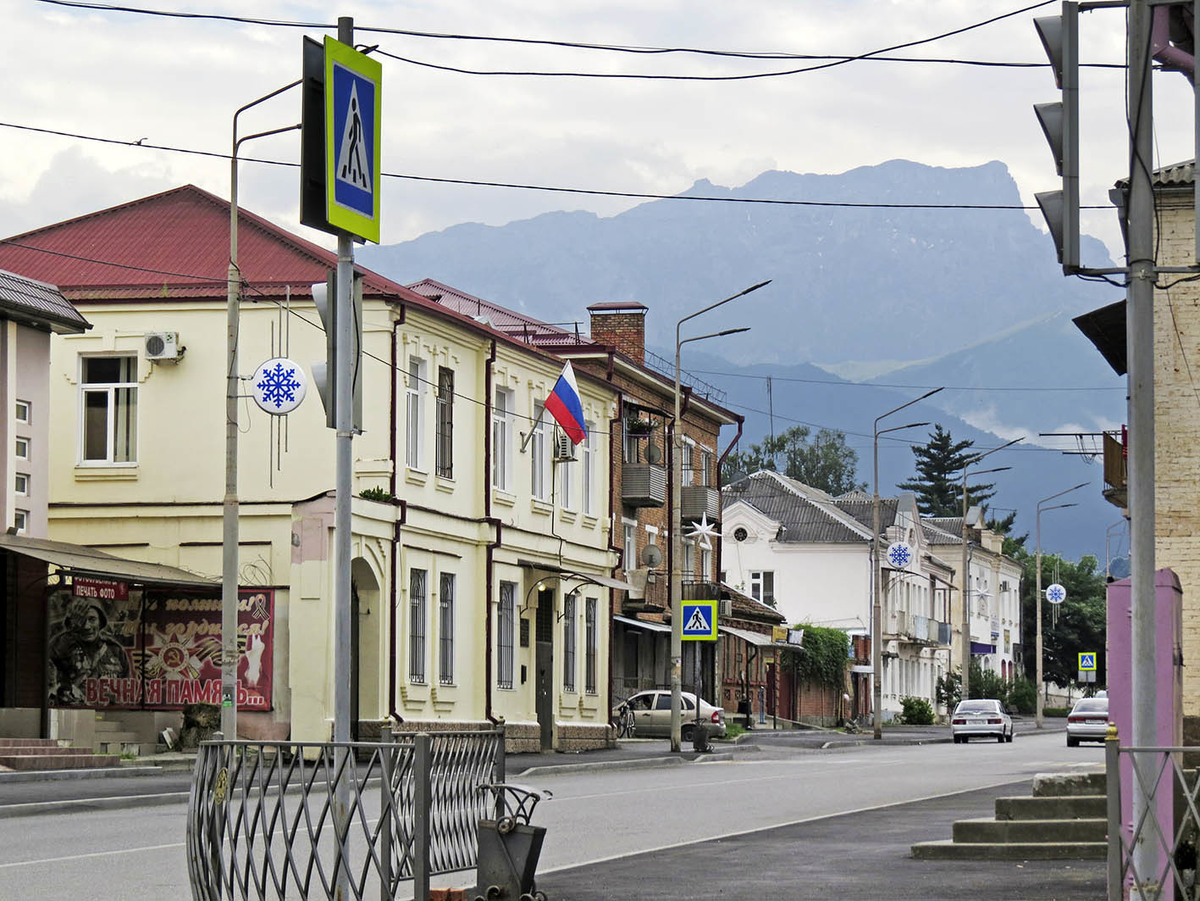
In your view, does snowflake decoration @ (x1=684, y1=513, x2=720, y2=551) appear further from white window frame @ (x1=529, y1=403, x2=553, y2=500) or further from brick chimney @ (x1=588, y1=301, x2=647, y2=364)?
white window frame @ (x1=529, y1=403, x2=553, y2=500)

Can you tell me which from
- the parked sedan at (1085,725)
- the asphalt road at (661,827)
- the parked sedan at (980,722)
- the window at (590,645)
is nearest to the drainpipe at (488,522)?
the asphalt road at (661,827)

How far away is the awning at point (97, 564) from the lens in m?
29.5

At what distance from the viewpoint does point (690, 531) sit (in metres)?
58.0

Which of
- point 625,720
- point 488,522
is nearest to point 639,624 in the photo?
point 625,720

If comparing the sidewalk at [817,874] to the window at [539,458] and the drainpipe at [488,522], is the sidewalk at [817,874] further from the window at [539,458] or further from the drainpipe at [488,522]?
the window at [539,458]

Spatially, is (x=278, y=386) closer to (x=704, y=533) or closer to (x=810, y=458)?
(x=704, y=533)

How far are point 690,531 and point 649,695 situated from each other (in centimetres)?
624

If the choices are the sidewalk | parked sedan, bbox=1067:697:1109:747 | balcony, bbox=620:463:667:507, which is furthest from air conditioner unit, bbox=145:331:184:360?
parked sedan, bbox=1067:697:1109:747

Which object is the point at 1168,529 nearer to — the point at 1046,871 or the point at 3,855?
the point at 1046,871

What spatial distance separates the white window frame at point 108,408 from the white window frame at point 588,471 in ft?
41.3

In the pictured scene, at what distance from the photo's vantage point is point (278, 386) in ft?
106

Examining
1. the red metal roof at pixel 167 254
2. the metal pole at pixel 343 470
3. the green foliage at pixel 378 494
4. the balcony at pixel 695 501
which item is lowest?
the metal pole at pixel 343 470

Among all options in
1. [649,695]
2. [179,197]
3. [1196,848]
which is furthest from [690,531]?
[1196,848]

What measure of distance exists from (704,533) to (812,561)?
29462 millimetres
